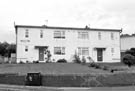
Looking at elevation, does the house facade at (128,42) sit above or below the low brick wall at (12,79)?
above

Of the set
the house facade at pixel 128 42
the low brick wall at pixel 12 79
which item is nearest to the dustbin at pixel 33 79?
the low brick wall at pixel 12 79

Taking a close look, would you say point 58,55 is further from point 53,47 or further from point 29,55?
point 29,55

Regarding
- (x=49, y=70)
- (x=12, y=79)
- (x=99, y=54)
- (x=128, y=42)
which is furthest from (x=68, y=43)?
(x=128, y=42)

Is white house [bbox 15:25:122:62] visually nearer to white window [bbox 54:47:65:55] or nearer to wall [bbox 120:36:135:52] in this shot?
white window [bbox 54:47:65:55]

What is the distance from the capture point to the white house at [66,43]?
28.8 meters

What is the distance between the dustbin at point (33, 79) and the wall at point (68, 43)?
558 inches

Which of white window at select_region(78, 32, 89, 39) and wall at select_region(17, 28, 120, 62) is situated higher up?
white window at select_region(78, 32, 89, 39)

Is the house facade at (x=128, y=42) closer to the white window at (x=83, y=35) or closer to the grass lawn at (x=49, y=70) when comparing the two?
the white window at (x=83, y=35)

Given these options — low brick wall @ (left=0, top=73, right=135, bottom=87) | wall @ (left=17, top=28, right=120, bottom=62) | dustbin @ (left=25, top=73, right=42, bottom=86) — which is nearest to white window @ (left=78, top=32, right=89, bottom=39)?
wall @ (left=17, top=28, right=120, bottom=62)

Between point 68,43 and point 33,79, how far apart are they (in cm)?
1608

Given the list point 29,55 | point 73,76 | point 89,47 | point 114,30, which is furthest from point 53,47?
point 73,76

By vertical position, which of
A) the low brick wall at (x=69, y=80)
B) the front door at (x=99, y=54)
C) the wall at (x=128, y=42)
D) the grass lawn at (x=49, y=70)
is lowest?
the low brick wall at (x=69, y=80)

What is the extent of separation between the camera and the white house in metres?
28.8

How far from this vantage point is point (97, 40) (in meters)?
31.4
